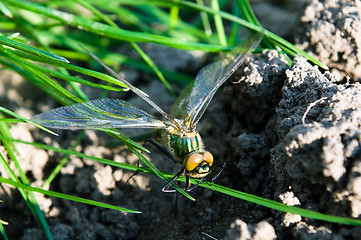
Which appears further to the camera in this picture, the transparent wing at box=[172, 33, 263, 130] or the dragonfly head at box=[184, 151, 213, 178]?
the transparent wing at box=[172, 33, 263, 130]

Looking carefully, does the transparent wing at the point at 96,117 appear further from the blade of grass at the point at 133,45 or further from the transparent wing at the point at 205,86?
the blade of grass at the point at 133,45

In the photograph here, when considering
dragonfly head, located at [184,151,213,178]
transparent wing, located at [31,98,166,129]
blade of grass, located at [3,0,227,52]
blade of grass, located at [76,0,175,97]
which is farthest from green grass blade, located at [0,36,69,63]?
dragonfly head, located at [184,151,213,178]

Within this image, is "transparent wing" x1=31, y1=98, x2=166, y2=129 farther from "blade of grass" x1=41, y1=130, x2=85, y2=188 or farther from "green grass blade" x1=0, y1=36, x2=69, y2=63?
"blade of grass" x1=41, y1=130, x2=85, y2=188

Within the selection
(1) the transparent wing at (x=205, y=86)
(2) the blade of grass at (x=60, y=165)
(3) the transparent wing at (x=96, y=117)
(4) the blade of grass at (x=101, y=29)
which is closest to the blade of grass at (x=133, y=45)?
(4) the blade of grass at (x=101, y=29)

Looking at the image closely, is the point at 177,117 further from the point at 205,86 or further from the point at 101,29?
the point at 101,29

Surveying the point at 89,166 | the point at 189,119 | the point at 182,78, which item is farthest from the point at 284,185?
the point at 182,78

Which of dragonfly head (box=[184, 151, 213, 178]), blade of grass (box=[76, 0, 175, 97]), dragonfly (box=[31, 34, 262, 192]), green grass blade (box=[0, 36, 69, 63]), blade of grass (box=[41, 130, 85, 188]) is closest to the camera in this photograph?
green grass blade (box=[0, 36, 69, 63])

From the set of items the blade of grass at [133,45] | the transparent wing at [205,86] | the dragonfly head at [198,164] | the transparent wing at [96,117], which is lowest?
the dragonfly head at [198,164]
